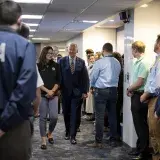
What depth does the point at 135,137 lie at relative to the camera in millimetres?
5078

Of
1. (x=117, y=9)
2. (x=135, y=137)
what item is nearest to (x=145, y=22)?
(x=117, y=9)

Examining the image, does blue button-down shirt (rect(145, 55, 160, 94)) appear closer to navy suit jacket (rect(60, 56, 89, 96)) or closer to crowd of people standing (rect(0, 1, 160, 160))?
crowd of people standing (rect(0, 1, 160, 160))

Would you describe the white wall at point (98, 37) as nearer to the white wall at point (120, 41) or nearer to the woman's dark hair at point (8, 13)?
the white wall at point (120, 41)

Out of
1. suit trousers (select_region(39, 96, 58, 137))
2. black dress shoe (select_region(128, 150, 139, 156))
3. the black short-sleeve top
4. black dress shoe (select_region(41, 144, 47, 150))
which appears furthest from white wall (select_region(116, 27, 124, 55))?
black dress shoe (select_region(41, 144, 47, 150))

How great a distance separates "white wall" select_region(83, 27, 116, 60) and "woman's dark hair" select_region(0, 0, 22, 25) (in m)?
7.45

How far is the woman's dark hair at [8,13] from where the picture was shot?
189 centimetres

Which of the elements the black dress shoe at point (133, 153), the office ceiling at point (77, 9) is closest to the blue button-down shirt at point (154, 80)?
the black dress shoe at point (133, 153)

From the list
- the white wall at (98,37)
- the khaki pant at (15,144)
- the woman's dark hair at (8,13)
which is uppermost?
the white wall at (98,37)

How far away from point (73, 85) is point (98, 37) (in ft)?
14.3

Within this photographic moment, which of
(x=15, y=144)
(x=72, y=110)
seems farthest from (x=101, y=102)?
(x=15, y=144)

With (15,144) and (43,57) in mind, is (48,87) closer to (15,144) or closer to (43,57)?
(43,57)

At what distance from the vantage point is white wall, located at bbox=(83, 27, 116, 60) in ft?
30.6

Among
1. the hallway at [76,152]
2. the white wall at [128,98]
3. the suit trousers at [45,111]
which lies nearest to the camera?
the hallway at [76,152]

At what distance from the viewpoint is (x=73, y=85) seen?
534 centimetres
